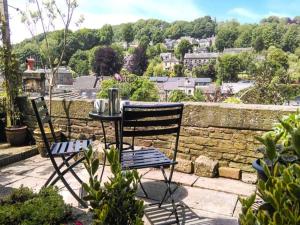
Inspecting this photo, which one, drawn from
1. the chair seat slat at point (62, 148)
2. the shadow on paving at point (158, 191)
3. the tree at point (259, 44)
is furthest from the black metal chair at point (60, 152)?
the tree at point (259, 44)

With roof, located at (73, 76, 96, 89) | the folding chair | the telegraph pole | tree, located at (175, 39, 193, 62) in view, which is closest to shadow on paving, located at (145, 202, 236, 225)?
the folding chair

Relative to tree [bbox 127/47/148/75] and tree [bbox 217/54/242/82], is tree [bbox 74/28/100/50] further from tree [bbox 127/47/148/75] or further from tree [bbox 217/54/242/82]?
tree [bbox 217/54/242/82]

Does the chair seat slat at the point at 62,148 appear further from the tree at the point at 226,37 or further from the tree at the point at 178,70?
the tree at the point at 226,37

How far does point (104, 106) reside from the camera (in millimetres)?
3166

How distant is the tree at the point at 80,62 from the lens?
74.7 m

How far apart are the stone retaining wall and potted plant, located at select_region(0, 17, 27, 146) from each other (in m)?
2.08

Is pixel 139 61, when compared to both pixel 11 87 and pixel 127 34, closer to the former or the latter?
pixel 127 34

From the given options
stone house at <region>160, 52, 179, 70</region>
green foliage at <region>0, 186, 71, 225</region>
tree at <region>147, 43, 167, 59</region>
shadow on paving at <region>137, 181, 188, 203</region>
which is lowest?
shadow on paving at <region>137, 181, 188, 203</region>

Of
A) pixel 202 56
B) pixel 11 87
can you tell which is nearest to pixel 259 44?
pixel 202 56

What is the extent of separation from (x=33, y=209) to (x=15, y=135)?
3.04m

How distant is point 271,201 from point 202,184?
2.06m

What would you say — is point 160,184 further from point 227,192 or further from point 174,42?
point 174,42

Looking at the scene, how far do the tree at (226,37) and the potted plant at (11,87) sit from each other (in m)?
111

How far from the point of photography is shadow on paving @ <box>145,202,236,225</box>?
7.88 feet
